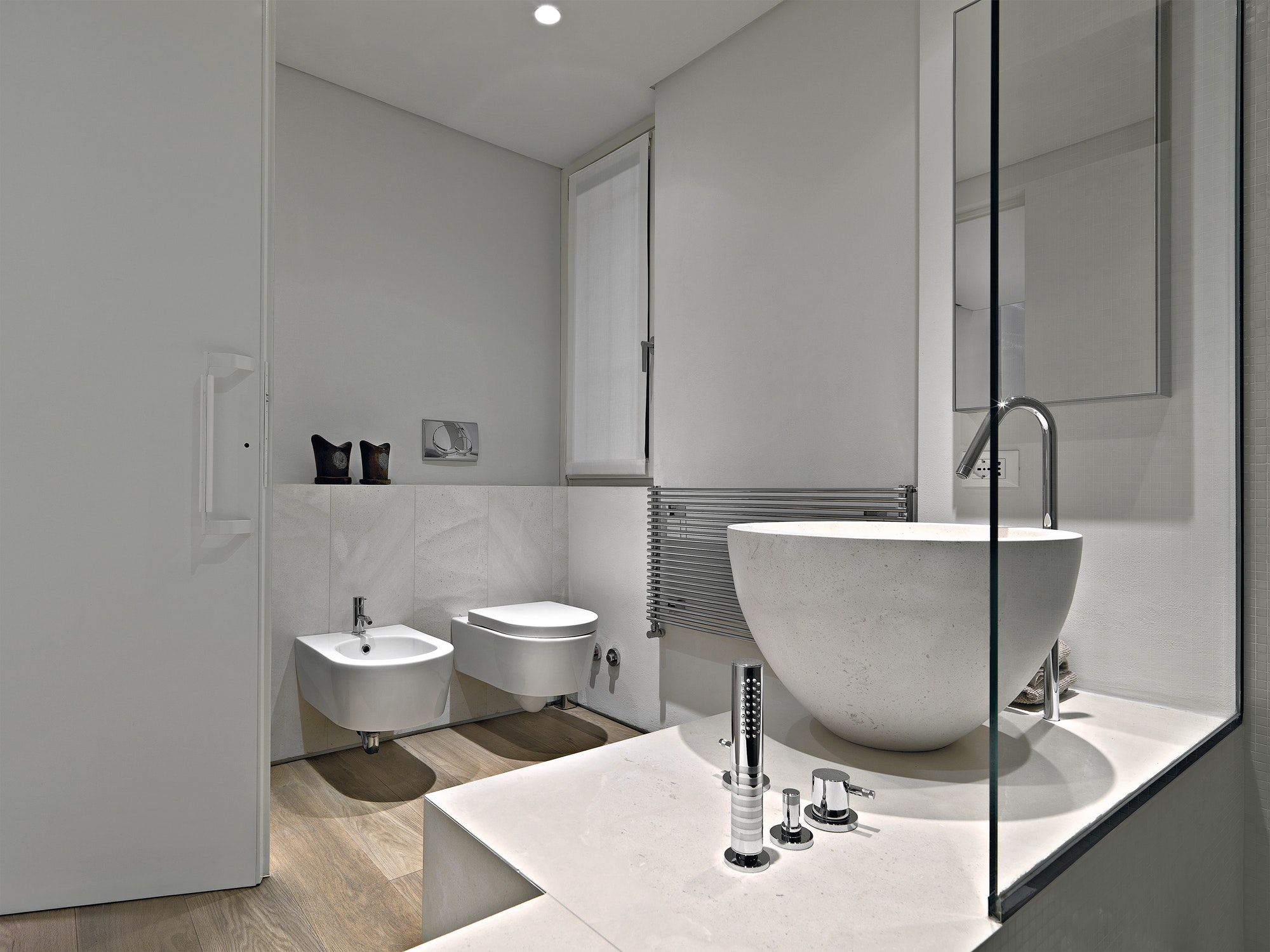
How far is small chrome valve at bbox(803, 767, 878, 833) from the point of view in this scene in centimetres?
103

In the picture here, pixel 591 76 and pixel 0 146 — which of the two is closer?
pixel 0 146

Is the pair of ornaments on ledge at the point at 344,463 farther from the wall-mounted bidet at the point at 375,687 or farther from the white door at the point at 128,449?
the white door at the point at 128,449

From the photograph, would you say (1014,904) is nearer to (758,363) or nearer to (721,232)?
(758,363)

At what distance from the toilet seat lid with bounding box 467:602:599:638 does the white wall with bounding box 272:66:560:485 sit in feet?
2.21

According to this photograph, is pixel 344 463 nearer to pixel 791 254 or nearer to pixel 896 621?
pixel 791 254

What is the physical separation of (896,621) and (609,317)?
2.23 metres

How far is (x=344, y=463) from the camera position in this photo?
2.61m

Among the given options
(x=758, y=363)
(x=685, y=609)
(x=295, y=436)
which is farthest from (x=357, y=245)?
(x=685, y=609)

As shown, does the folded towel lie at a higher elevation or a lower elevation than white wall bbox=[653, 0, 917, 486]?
lower

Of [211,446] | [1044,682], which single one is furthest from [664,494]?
[1044,682]

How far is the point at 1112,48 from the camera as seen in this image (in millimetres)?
1032

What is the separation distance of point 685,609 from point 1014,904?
166cm

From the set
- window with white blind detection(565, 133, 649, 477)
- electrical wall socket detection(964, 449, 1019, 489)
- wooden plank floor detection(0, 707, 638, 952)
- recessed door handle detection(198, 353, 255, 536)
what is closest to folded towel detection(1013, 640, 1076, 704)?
electrical wall socket detection(964, 449, 1019, 489)

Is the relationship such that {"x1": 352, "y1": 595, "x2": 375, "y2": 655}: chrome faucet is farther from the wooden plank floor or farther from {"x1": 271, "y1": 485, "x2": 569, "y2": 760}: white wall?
the wooden plank floor
